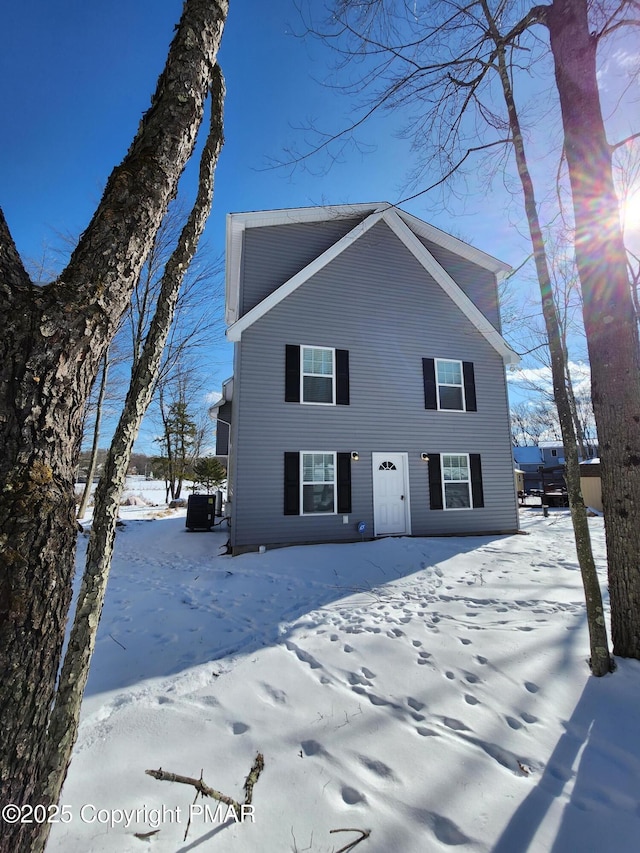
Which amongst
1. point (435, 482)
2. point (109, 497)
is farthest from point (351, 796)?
point (435, 482)

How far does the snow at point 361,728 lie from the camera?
1.79m

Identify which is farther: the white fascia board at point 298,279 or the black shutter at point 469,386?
the black shutter at point 469,386

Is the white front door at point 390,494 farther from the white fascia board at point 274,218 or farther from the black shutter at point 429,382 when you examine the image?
the white fascia board at point 274,218

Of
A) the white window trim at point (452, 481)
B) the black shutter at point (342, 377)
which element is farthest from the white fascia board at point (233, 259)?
the white window trim at point (452, 481)

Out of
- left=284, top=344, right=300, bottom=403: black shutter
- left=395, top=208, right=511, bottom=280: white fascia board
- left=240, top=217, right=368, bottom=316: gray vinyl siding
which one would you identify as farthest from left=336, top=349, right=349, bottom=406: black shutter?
left=395, top=208, right=511, bottom=280: white fascia board

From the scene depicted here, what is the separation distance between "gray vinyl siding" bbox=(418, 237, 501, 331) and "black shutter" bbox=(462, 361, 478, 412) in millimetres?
1607

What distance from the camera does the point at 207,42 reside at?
60.9 inches

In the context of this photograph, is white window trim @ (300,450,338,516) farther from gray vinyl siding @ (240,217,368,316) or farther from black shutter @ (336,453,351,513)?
gray vinyl siding @ (240,217,368,316)

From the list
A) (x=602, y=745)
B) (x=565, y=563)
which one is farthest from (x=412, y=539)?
(x=602, y=745)

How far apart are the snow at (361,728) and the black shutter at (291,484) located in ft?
11.2

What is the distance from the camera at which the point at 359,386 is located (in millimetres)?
9328

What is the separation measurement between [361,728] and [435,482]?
7.54 meters

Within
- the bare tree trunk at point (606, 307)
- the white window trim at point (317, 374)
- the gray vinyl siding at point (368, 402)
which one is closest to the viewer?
the bare tree trunk at point (606, 307)

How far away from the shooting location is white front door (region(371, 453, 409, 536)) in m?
9.11
